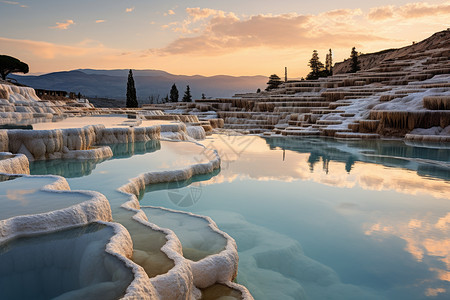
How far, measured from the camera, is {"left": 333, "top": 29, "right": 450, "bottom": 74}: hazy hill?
43.7 m

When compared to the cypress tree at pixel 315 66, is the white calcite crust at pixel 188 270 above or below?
below

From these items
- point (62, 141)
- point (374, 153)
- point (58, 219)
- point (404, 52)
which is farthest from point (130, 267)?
point (404, 52)

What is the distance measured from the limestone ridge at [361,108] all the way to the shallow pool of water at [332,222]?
6681 mm

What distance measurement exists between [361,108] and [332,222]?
55.1 ft

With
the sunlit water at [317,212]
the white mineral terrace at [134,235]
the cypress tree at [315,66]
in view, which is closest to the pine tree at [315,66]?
the cypress tree at [315,66]

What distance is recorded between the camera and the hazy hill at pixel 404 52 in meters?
43.7

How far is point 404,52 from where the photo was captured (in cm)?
5378

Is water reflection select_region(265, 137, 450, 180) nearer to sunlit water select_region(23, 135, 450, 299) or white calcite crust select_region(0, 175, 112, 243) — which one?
sunlit water select_region(23, 135, 450, 299)

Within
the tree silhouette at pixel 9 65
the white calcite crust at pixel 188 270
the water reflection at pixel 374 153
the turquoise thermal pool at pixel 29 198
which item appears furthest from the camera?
the tree silhouette at pixel 9 65

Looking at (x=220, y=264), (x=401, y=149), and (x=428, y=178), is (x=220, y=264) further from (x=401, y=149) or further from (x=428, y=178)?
(x=401, y=149)

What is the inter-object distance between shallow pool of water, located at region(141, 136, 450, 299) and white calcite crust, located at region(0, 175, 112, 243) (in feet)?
5.83

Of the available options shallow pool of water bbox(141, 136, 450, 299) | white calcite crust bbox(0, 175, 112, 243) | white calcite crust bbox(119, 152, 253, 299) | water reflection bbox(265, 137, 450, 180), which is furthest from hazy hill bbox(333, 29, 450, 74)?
white calcite crust bbox(0, 175, 112, 243)

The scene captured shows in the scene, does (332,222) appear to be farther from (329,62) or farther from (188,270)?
(329,62)

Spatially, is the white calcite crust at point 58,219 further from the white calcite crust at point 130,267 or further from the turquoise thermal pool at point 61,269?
the white calcite crust at point 130,267
